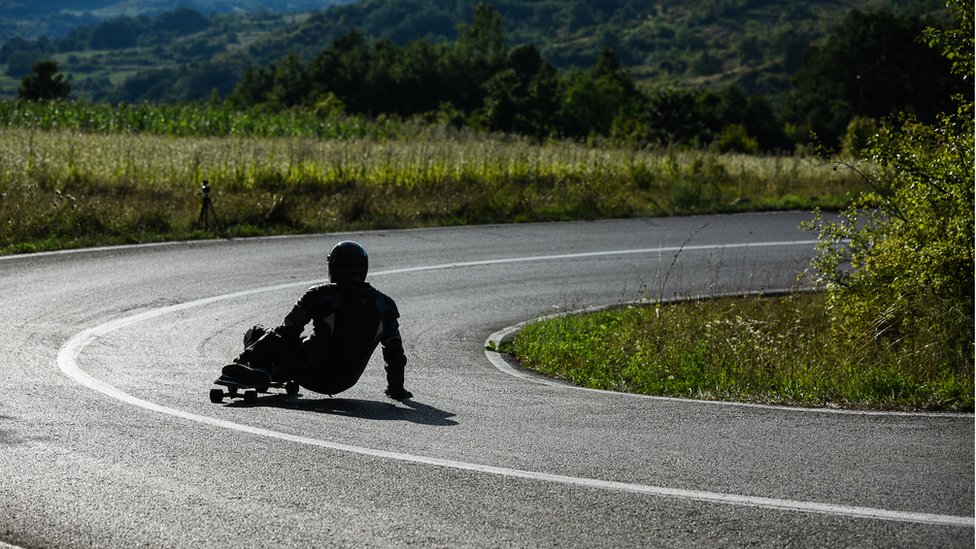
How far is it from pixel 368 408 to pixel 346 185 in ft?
56.1

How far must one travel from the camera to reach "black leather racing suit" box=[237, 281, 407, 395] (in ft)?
29.8

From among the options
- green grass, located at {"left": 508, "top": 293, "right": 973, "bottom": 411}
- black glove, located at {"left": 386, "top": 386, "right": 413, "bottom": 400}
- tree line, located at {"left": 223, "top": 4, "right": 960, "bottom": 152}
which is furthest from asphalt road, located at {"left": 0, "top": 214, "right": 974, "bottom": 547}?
tree line, located at {"left": 223, "top": 4, "right": 960, "bottom": 152}

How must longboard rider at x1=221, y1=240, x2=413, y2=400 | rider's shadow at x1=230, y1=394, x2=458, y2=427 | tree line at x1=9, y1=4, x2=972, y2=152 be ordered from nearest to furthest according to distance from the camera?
rider's shadow at x1=230, y1=394, x2=458, y2=427 < longboard rider at x1=221, y1=240, x2=413, y2=400 < tree line at x1=9, y1=4, x2=972, y2=152

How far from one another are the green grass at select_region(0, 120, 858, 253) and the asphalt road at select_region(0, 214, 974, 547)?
735cm

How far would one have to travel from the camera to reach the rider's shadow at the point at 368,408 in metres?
8.54

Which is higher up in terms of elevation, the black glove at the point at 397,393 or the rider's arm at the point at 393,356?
the rider's arm at the point at 393,356

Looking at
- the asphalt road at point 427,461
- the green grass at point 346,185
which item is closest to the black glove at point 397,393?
the asphalt road at point 427,461

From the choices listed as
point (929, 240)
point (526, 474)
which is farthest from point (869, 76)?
point (526, 474)

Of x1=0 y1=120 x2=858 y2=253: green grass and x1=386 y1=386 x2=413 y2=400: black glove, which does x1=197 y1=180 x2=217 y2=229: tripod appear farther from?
x1=386 y1=386 x2=413 y2=400: black glove

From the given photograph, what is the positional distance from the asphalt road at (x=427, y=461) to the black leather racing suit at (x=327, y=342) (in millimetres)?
244

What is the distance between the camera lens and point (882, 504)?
19.7 ft

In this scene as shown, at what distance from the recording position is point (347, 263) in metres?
9.22

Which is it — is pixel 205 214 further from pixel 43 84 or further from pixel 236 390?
pixel 43 84

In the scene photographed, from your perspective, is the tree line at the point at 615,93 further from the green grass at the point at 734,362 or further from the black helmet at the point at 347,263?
the black helmet at the point at 347,263
